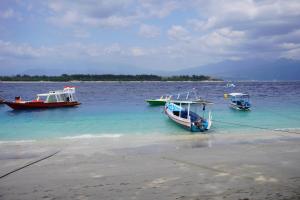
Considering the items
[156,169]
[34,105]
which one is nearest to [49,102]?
[34,105]

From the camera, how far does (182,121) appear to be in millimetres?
28500

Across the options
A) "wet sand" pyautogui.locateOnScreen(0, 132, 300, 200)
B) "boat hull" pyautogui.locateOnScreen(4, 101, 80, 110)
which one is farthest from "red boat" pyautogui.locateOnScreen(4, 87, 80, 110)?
"wet sand" pyautogui.locateOnScreen(0, 132, 300, 200)

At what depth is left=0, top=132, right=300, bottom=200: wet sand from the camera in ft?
39.4

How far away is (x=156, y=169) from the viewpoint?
1504cm

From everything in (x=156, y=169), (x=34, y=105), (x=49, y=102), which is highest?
(x=49, y=102)

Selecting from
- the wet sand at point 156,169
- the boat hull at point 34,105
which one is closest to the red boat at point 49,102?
the boat hull at point 34,105

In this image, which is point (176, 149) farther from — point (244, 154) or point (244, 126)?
point (244, 126)

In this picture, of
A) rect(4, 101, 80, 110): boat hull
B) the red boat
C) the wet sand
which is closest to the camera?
the wet sand

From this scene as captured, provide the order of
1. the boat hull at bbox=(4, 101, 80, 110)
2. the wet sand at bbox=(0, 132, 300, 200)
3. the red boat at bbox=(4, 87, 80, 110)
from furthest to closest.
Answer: the red boat at bbox=(4, 87, 80, 110) → the boat hull at bbox=(4, 101, 80, 110) → the wet sand at bbox=(0, 132, 300, 200)

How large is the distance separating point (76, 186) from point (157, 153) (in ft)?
21.2

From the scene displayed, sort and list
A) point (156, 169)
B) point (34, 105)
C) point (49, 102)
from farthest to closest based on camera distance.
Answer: point (49, 102) < point (34, 105) < point (156, 169)

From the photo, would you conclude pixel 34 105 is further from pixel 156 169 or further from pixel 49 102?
pixel 156 169

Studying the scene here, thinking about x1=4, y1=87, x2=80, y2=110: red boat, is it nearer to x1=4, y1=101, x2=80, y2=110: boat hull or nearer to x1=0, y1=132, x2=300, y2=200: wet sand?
x1=4, y1=101, x2=80, y2=110: boat hull

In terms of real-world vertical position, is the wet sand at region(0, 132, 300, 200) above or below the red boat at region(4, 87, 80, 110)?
below
